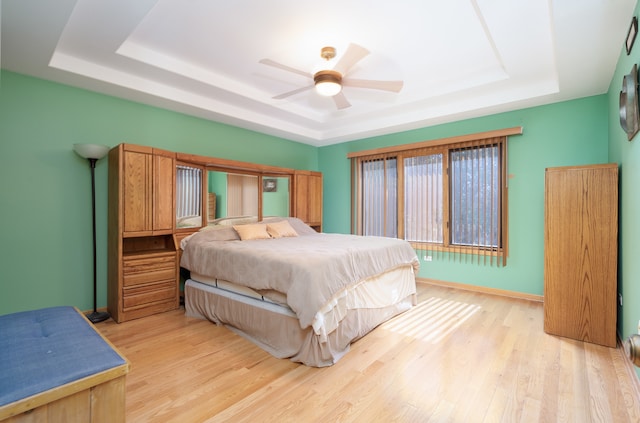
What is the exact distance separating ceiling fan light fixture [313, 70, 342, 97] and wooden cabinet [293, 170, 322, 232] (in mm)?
2241

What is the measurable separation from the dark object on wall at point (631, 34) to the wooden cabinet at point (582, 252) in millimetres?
938

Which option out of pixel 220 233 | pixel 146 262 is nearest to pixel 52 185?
pixel 146 262

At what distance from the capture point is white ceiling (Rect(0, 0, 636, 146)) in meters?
2.13

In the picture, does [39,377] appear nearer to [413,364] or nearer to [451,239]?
[413,364]

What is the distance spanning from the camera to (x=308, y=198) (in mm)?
5082

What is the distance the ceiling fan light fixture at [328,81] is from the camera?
261 centimetres

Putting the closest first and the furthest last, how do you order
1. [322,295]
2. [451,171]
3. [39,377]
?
1. [39,377]
2. [322,295]
3. [451,171]

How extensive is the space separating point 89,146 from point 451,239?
179 inches

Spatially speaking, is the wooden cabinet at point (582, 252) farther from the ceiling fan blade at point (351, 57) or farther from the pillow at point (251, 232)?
the pillow at point (251, 232)

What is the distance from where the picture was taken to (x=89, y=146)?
287 centimetres

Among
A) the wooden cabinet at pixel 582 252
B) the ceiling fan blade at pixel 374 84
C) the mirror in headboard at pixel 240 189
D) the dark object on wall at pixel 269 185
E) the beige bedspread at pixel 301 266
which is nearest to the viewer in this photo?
the beige bedspread at pixel 301 266

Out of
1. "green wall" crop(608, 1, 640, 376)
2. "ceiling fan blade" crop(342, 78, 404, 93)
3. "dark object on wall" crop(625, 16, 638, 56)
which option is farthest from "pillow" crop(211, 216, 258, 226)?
"dark object on wall" crop(625, 16, 638, 56)

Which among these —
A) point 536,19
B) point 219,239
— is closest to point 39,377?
point 219,239

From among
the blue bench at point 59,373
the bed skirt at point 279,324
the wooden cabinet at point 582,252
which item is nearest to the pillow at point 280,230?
the bed skirt at point 279,324
